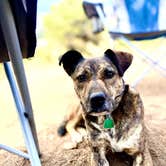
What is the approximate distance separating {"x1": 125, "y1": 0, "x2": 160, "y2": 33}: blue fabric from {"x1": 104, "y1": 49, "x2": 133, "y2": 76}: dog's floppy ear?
69.2 inches

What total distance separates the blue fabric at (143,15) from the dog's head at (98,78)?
1781 millimetres

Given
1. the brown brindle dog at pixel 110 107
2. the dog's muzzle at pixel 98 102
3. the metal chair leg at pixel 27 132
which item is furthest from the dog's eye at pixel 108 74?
the metal chair leg at pixel 27 132

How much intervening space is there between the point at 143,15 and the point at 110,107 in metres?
2.06

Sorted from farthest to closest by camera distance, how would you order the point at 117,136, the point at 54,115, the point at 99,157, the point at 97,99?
1. the point at 54,115
2. the point at 99,157
3. the point at 117,136
4. the point at 97,99

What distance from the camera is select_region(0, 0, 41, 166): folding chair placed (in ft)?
6.27

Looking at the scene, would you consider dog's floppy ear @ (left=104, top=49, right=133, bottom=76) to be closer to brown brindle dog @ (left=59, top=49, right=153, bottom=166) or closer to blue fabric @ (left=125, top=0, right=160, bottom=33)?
brown brindle dog @ (left=59, top=49, right=153, bottom=166)

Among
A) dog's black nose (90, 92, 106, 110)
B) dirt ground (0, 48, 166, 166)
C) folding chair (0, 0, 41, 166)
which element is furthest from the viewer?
dirt ground (0, 48, 166, 166)

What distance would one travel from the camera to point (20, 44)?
219 cm

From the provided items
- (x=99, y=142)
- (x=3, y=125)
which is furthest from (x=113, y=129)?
(x=3, y=125)

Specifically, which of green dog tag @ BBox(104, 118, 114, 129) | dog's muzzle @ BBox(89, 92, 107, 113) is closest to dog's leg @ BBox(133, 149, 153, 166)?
green dog tag @ BBox(104, 118, 114, 129)

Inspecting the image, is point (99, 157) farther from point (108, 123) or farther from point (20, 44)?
point (20, 44)

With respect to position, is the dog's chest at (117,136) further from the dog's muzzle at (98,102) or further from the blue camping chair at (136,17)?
the blue camping chair at (136,17)

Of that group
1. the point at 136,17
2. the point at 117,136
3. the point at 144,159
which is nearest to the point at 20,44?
the point at 117,136

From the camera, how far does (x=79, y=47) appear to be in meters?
6.73
